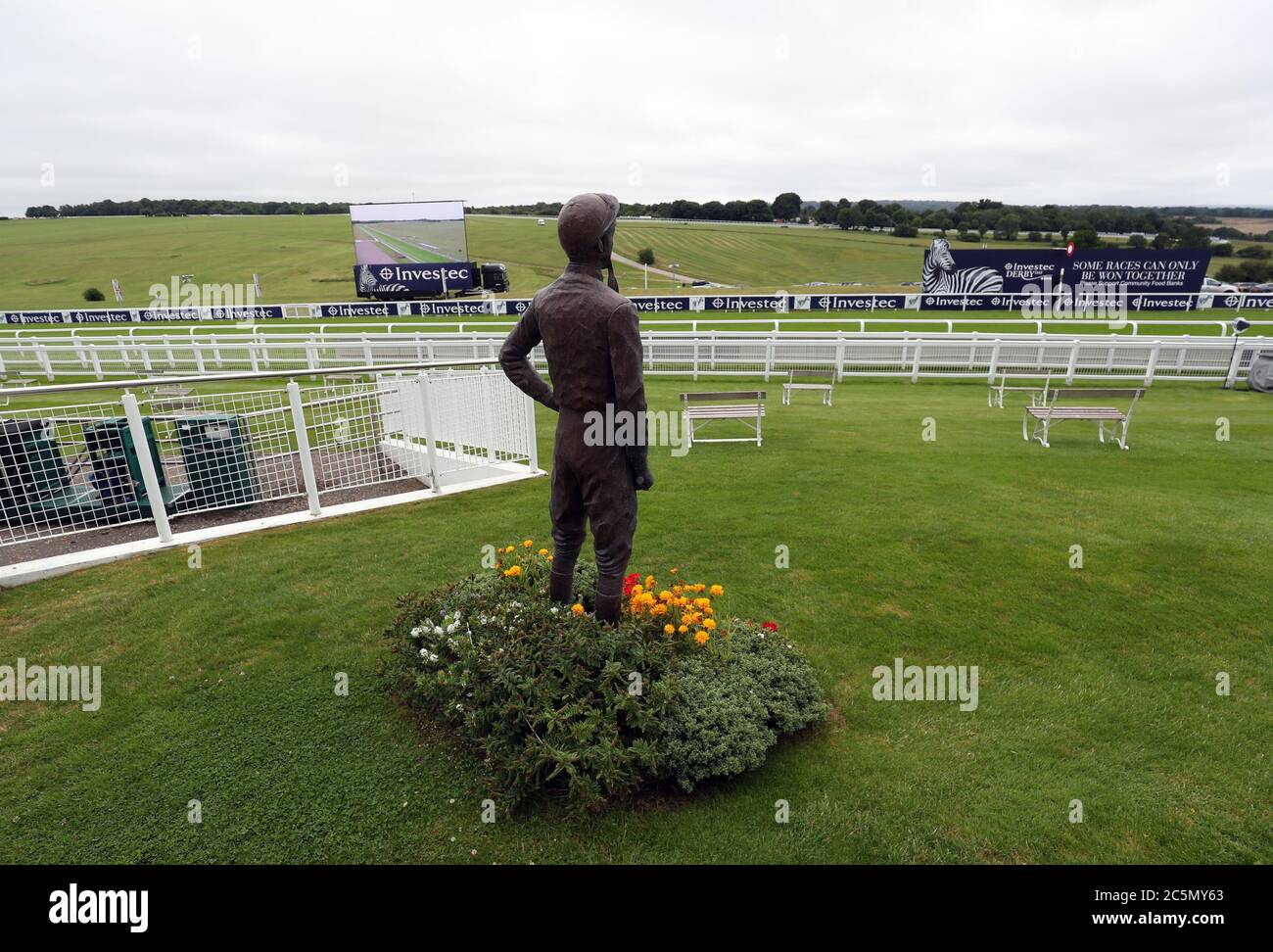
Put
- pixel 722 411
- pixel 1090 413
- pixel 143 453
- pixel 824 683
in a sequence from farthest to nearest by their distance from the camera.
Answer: pixel 722 411, pixel 1090 413, pixel 143 453, pixel 824 683

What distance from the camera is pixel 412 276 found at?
1704 inches

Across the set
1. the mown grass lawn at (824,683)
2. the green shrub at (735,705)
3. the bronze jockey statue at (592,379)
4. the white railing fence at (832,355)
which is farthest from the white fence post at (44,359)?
the green shrub at (735,705)

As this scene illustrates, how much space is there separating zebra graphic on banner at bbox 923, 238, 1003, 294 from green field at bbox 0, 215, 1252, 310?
17.2 metres

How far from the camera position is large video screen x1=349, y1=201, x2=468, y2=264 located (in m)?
41.9

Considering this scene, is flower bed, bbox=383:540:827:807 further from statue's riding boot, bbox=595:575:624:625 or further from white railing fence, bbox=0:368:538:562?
white railing fence, bbox=0:368:538:562

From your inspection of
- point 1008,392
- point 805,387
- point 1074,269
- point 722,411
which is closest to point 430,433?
point 722,411

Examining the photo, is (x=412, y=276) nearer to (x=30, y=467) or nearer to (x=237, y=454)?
(x=237, y=454)

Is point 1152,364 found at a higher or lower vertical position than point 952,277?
lower

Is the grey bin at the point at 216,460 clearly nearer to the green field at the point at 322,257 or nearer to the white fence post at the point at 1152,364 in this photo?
the white fence post at the point at 1152,364

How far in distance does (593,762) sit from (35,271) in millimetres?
93232

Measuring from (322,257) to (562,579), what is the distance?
7781cm

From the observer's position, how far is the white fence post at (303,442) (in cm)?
670

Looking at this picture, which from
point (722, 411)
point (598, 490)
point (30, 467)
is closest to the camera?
point (598, 490)

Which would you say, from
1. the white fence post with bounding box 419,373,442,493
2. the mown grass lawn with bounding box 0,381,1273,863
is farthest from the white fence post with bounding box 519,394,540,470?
the white fence post with bounding box 419,373,442,493
